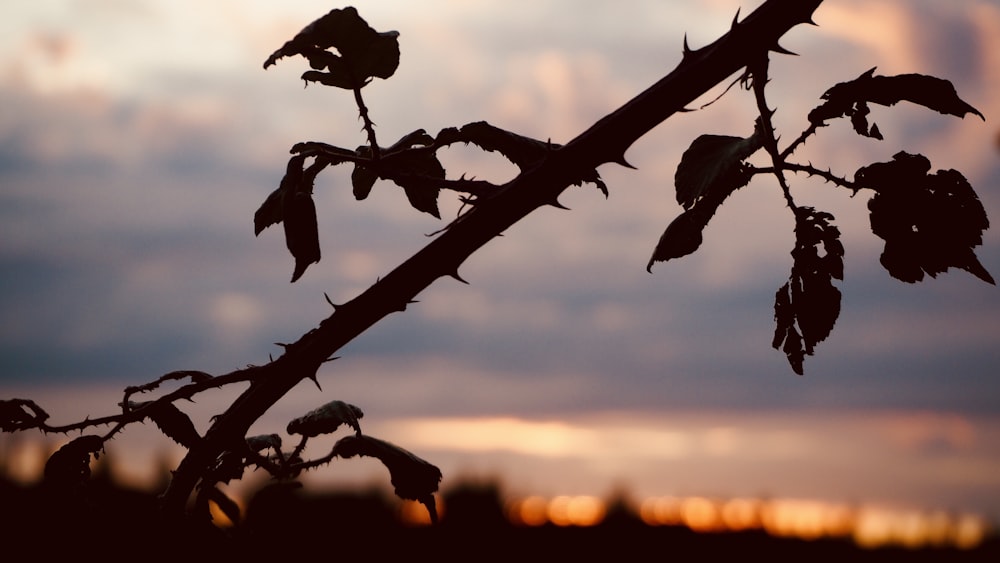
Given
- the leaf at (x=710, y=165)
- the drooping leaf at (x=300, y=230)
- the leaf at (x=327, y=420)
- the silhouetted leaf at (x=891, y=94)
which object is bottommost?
the leaf at (x=327, y=420)

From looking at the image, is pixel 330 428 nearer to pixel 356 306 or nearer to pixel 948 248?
pixel 356 306

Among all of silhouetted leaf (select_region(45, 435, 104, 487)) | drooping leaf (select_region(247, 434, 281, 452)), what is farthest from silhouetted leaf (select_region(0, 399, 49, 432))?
drooping leaf (select_region(247, 434, 281, 452))

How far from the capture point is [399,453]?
236 centimetres

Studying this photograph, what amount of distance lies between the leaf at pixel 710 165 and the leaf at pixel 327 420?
1.00 m

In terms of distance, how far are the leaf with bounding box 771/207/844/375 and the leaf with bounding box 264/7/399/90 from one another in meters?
0.94

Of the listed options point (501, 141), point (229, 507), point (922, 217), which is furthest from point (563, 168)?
point (229, 507)

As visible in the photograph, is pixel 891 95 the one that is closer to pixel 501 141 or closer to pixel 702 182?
pixel 702 182

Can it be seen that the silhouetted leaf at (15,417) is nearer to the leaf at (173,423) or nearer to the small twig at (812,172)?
the leaf at (173,423)

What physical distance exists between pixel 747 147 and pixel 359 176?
1.06 m

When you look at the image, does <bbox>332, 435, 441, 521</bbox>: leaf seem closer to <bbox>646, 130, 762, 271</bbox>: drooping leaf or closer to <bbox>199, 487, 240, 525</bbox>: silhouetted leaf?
<bbox>646, 130, 762, 271</bbox>: drooping leaf

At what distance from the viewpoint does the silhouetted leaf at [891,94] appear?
1918 millimetres

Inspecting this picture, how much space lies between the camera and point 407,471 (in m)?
2.30

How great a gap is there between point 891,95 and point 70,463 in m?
1.85

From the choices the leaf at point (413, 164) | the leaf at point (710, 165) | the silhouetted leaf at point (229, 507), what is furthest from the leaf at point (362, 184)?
the silhouetted leaf at point (229, 507)
